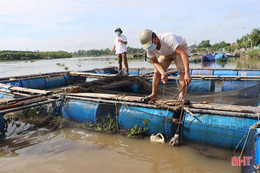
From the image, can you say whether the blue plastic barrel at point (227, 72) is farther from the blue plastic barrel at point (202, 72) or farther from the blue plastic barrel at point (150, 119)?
the blue plastic barrel at point (150, 119)

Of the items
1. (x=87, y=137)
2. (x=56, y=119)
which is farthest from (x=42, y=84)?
(x=87, y=137)

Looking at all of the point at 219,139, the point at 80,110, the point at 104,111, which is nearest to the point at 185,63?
the point at 219,139

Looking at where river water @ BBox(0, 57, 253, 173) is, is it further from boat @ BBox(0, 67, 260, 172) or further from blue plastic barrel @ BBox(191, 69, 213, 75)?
blue plastic barrel @ BBox(191, 69, 213, 75)

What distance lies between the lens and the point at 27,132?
4.30 metres

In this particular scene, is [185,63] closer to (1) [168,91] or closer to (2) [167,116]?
(2) [167,116]

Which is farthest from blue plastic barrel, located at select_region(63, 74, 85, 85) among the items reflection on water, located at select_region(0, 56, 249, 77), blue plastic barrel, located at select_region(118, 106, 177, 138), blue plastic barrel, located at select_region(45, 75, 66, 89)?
reflection on water, located at select_region(0, 56, 249, 77)

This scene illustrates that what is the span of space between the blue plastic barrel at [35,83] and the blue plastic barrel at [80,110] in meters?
4.90

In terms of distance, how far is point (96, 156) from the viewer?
10.6ft

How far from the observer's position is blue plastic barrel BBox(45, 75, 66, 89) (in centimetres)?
945

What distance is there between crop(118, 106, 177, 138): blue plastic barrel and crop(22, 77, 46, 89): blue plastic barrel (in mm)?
6423

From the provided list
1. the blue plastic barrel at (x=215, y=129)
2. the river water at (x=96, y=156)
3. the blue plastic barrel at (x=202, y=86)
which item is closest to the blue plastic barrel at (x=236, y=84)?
the blue plastic barrel at (x=202, y=86)

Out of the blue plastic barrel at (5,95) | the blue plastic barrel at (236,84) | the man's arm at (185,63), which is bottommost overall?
the blue plastic barrel at (5,95)

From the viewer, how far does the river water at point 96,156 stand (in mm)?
2852

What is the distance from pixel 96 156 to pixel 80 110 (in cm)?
140
